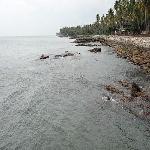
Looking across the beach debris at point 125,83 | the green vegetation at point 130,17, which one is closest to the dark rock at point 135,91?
the beach debris at point 125,83

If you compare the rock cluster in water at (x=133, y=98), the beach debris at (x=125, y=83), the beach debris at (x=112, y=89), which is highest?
the rock cluster in water at (x=133, y=98)

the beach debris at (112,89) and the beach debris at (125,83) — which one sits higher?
the beach debris at (112,89)

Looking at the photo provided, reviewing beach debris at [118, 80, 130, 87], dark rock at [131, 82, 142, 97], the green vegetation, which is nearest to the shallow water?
beach debris at [118, 80, 130, 87]

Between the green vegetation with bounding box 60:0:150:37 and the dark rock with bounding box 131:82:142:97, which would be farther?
the green vegetation with bounding box 60:0:150:37

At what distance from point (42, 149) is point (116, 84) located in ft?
64.1

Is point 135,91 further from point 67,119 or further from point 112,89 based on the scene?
point 67,119

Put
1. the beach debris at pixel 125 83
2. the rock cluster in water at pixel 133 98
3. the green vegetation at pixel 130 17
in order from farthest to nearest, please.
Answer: the green vegetation at pixel 130 17
the beach debris at pixel 125 83
the rock cluster in water at pixel 133 98

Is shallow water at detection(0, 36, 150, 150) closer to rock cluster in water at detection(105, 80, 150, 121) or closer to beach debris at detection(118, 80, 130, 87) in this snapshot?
rock cluster in water at detection(105, 80, 150, 121)

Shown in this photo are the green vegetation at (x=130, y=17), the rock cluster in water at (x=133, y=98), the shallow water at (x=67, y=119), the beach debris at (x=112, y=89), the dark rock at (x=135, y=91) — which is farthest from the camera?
the green vegetation at (x=130, y=17)

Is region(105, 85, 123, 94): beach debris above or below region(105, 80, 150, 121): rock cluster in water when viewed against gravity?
below

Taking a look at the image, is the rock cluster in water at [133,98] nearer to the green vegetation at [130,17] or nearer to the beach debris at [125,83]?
the beach debris at [125,83]

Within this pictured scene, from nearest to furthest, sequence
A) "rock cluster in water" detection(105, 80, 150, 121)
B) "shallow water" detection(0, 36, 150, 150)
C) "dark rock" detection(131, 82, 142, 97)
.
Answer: "shallow water" detection(0, 36, 150, 150), "rock cluster in water" detection(105, 80, 150, 121), "dark rock" detection(131, 82, 142, 97)

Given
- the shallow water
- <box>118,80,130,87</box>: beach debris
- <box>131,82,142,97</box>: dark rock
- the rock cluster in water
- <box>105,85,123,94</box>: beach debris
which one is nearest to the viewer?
the shallow water

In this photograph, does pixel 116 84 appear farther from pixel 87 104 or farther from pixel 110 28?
pixel 110 28
